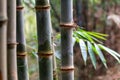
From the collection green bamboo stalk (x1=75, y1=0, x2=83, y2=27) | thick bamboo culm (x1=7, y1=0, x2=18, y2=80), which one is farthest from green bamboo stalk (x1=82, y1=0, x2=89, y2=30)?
thick bamboo culm (x1=7, y1=0, x2=18, y2=80)

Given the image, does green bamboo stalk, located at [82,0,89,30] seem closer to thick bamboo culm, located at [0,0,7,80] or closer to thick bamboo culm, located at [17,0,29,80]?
thick bamboo culm, located at [17,0,29,80]

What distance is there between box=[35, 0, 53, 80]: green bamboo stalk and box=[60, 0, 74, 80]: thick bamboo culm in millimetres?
51

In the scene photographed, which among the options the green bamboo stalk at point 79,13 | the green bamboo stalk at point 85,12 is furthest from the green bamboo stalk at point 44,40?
the green bamboo stalk at point 85,12

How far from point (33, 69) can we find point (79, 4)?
1.24 metres

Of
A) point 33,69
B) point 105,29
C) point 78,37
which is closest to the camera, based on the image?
point 78,37

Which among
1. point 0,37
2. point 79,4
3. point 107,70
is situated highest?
point 79,4

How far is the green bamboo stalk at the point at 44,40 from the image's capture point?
0.84m

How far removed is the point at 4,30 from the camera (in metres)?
0.70

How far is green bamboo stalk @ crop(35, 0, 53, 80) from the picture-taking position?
84cm

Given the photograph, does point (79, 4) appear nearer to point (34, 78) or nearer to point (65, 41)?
point (34, 78)

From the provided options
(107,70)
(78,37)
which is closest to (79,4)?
(107,70)

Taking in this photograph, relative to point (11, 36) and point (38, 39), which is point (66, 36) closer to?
point (38, 39)

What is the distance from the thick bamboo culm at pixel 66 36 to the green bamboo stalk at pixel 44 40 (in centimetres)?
5

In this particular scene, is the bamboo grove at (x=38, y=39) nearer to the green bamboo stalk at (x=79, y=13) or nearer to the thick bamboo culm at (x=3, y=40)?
the thick bamboo culm at (x=3, y=40)
